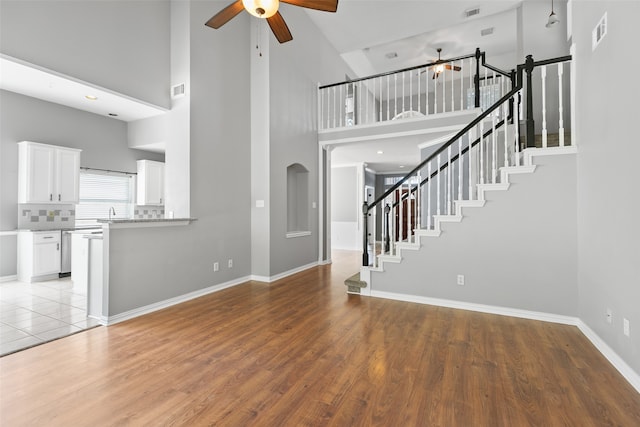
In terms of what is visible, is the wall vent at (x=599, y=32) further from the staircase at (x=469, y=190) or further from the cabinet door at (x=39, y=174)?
the cabinet door at (x=39, y=174)

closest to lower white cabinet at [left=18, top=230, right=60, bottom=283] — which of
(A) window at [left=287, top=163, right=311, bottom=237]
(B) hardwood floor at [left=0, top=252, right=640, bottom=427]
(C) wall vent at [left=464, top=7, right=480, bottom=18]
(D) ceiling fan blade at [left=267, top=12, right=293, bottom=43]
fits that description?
(B) hardwood floor at [left=0, top=252, right=640, bottom=427]

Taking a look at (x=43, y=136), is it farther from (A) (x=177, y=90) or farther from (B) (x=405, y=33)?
(B) (x=405, y=33)

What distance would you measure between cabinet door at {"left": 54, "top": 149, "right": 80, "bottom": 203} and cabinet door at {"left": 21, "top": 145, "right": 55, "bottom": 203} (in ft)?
0.29

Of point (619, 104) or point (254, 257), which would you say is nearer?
point (619, 104)

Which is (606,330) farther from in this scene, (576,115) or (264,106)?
(264,106)

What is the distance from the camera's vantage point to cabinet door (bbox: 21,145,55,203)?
189 inches

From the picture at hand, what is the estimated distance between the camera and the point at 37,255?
4840mm

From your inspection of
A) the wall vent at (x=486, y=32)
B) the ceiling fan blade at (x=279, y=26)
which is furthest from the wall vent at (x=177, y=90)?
the wall vent at (x=486, y=32)

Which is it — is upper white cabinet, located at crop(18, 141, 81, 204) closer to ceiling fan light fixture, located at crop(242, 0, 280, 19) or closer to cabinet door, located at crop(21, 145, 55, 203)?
cabinet door, located at crop(21, 145, 55, 203)

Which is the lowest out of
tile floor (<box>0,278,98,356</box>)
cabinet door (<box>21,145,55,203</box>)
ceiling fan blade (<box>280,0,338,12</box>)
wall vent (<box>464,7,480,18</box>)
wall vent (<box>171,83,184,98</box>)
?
tile floor (<box>0,278,98,356</box>)

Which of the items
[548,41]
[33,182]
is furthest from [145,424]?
[548,41]

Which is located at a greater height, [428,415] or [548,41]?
[548,41]

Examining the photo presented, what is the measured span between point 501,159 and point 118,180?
704 cm

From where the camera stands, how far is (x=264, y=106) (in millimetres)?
5145
